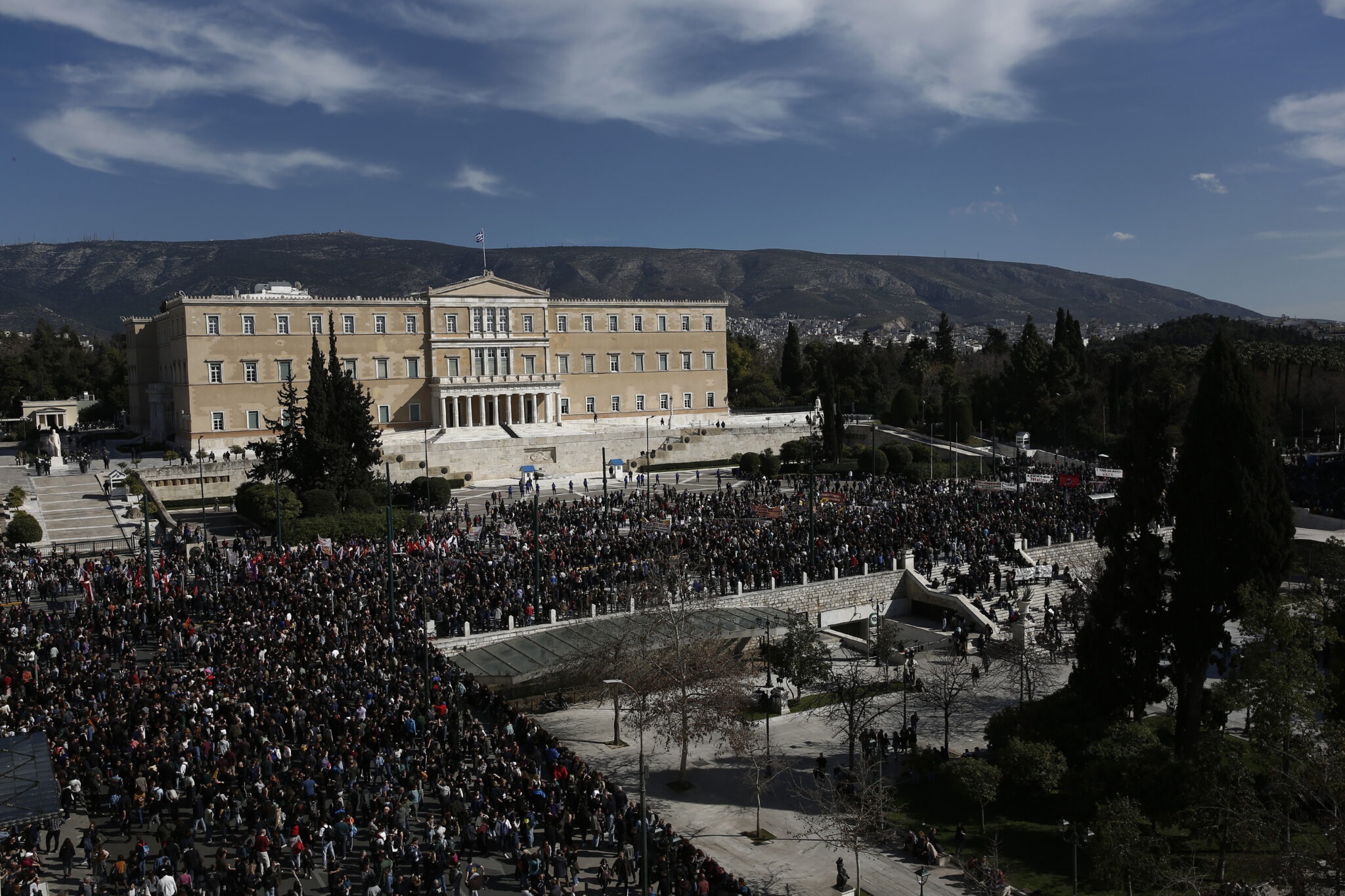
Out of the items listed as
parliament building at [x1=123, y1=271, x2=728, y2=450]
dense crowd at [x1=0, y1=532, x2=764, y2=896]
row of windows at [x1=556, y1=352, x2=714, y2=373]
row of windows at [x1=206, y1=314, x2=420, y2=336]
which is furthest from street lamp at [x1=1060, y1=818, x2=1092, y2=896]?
row of windows at [x1=556, y1=352, x2=714, y2=373]

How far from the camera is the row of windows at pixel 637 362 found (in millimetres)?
70000

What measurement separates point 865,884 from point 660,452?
4584 centimetres

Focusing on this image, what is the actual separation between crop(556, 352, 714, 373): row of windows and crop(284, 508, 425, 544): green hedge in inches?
1289

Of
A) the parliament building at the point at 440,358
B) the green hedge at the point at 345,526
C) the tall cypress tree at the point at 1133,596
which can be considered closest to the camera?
the tall cypress tree at the point at 1133,596

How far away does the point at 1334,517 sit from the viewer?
44656mm

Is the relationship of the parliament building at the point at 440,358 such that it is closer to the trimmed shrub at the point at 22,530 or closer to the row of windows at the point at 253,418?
the row of windows at the point at 253,418

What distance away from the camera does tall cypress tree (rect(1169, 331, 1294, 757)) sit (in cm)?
1969

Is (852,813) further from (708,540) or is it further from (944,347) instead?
(944,347)

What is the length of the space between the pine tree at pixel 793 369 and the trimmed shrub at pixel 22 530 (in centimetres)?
6038

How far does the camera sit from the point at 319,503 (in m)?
38.8

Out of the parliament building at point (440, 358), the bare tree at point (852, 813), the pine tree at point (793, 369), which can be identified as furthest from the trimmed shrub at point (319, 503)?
the pine tree at point (793, 369)

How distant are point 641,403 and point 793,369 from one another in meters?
19.1

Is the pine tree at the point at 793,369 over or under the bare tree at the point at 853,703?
over

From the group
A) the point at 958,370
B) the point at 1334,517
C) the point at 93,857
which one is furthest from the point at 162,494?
the point at 958,370
